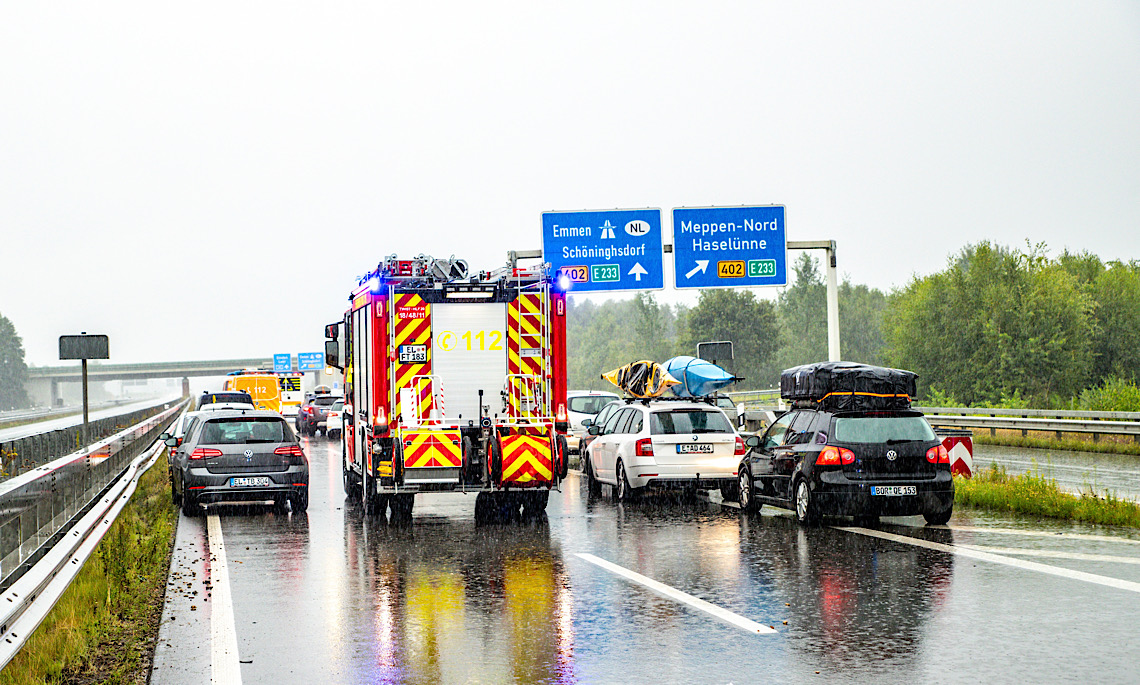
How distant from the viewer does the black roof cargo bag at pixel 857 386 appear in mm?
15234

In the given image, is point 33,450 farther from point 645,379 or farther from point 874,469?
point 645,379

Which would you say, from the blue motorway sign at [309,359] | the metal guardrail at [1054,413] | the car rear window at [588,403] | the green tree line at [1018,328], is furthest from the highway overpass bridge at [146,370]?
the car rear window at [588,403]

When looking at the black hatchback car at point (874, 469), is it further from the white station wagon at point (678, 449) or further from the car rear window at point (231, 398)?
the car rear window at point (231, 398)

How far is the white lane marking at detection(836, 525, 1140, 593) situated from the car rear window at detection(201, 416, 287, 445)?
8.39 metres

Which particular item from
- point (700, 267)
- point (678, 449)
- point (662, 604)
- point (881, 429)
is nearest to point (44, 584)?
point (662, 604)

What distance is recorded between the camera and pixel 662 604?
954 centimetres

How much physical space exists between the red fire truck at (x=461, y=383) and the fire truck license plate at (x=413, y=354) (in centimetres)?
1

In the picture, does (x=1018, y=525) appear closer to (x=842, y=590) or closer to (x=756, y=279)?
(x=842, y=590)

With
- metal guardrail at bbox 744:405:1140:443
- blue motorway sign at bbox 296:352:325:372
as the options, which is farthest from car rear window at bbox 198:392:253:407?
blue motorway sign at bbox 296:352:325:372

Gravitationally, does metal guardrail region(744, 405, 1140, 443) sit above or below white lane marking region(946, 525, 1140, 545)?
above

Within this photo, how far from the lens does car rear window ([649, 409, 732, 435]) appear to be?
59.3ft

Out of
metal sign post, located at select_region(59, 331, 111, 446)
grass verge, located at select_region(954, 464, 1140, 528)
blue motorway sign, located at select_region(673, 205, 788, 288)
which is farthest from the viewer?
blue motorway sign, located at select_region(673, 205, 788, 288)

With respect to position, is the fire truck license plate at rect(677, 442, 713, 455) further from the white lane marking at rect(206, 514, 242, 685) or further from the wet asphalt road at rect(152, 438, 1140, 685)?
the white lane marking at rect(206, 514, 242, 685)

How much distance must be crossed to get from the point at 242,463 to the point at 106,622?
28.8 feet
